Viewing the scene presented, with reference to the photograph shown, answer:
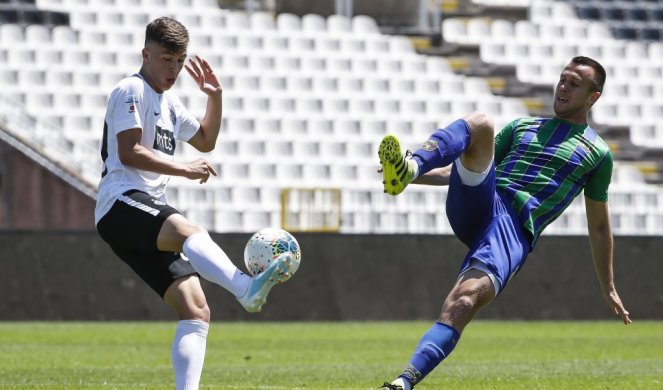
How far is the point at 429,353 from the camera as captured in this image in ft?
21.7

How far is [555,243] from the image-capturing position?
19797 mm

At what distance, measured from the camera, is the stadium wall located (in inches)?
714

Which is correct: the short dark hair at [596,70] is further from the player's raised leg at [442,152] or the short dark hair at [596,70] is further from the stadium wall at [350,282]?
the stadium wall at [350,282]

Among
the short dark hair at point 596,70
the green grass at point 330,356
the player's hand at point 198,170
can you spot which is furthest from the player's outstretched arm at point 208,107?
the green grass at point 330,356

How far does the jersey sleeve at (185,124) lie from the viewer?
281 inches

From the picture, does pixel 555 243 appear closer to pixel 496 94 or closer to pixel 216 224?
pixel 216 224

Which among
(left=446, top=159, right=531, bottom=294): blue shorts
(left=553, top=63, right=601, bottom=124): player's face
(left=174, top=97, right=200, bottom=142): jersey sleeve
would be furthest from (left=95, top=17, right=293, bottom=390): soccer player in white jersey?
(left=553, top=63, right=601, bottom=124): player's face

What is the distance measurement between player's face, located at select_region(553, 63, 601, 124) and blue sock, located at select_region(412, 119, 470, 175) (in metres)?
1.06

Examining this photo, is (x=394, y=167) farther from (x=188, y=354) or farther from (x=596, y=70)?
(x=596, y=70)

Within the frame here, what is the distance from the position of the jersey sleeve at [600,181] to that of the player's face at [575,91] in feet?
1.11

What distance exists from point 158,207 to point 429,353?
5.15 feet

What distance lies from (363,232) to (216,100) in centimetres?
1263

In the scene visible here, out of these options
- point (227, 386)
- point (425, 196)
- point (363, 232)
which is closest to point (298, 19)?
point (425, 196)

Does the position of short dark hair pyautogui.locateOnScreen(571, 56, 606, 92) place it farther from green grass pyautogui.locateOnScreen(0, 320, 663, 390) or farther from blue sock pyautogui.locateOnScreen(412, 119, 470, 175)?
green grass pyautogui.locateOnScreen(0, 320, 663, 390)
